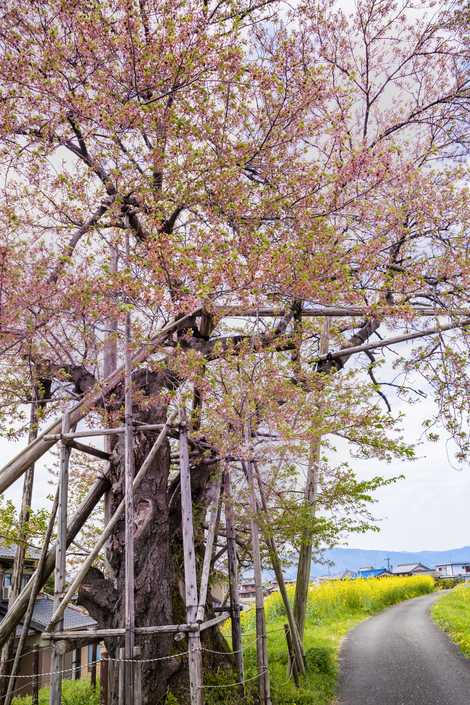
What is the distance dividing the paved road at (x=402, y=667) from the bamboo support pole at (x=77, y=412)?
6754mm

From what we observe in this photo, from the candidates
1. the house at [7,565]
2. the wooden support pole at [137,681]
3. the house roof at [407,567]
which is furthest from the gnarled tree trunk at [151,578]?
the house roof at [407,567]

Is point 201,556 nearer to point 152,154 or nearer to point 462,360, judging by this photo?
point 462,360

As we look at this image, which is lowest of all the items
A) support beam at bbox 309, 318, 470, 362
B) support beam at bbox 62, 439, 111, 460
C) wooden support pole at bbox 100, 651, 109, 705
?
wooden support pole at bbox 100, 651, 109, 705

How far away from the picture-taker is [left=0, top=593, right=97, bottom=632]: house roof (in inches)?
687

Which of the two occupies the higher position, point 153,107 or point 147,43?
point 147,43

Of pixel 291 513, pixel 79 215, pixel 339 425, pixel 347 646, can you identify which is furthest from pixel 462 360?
pixel 347 646

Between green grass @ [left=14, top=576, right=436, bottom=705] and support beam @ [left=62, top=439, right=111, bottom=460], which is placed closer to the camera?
support beam @ [left=62, top=439, right=111, bottom=460]

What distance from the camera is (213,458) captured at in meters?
9.85

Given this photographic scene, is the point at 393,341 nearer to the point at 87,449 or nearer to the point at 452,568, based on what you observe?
the point at 87,449

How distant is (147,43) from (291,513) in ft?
25.4

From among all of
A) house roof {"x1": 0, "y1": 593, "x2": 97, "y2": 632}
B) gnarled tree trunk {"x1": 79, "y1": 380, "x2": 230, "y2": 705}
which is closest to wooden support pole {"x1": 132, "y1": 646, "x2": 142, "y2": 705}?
gnarled tree trunk {"x1": 79, "y1": 380, "x2": 230, "y2": 705}

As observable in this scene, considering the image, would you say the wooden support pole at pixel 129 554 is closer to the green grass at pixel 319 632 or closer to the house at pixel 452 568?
the green grass at pixel 319 632

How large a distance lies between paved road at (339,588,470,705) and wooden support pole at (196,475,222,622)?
13.2 feet

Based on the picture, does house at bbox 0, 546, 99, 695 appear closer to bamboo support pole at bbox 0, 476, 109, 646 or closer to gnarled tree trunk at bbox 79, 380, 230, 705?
gnarled tree trunk at bbox 79, 380, 230, 705
